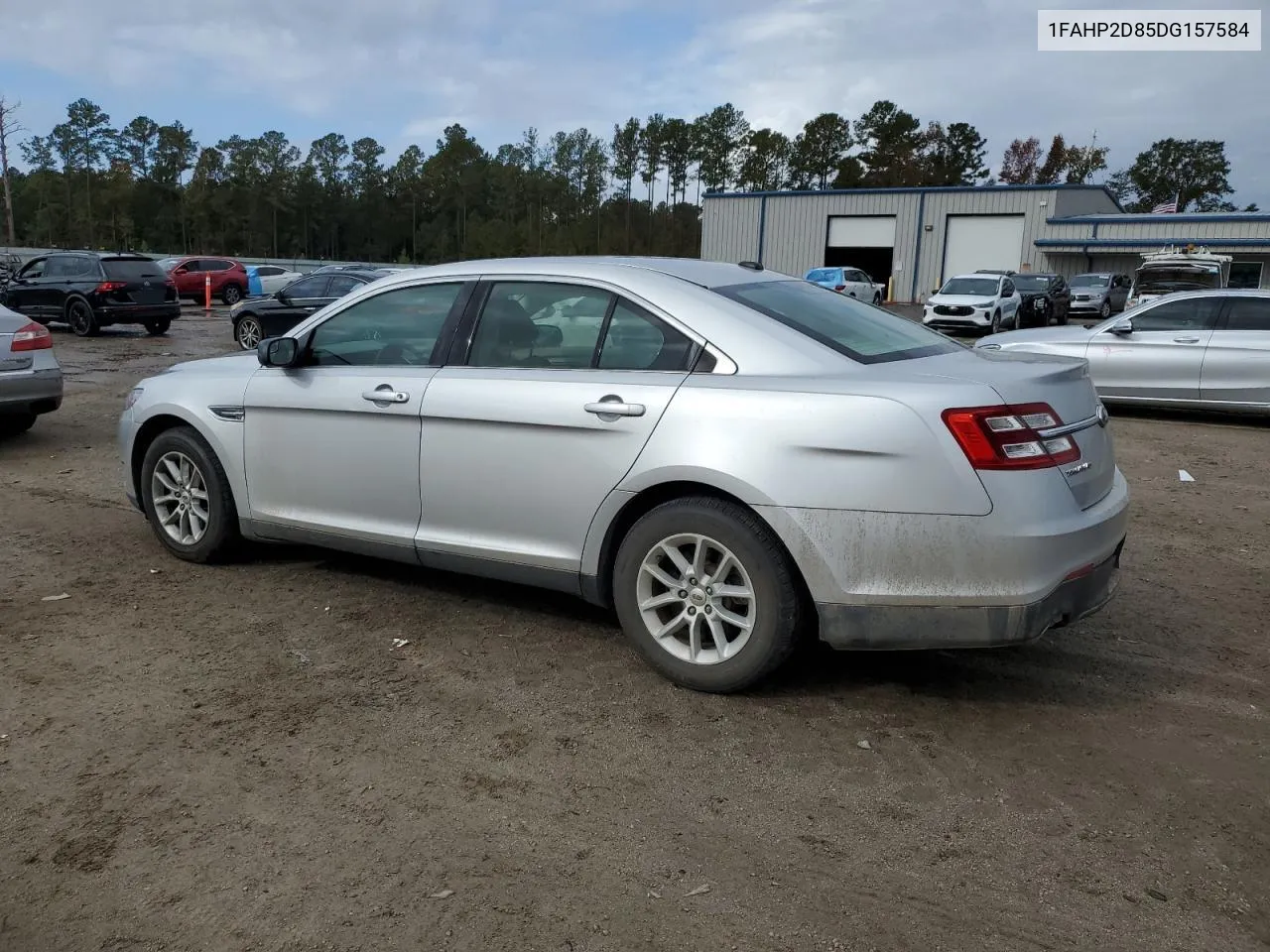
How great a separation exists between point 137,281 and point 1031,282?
2312 cm

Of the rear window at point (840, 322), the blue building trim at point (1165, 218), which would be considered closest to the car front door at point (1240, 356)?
the rear window at point (840, 322)

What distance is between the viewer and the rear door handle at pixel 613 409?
12.6 ft

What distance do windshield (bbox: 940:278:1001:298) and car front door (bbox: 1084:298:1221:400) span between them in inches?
558

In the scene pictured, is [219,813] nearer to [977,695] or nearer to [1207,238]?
[977,695]

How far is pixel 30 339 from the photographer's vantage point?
8625 millimetres

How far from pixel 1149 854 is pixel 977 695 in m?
1.11

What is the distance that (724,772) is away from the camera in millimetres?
3291

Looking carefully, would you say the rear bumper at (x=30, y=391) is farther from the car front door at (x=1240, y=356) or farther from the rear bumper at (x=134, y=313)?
the rear bumper at (x=134, y=313)

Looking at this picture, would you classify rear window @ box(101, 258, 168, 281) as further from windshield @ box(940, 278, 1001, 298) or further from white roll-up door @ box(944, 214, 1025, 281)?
white roll-up door @ box(944, 214, 1025, 281)

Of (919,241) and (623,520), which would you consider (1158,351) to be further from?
(919,241)

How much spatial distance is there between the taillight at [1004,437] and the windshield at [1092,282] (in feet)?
110

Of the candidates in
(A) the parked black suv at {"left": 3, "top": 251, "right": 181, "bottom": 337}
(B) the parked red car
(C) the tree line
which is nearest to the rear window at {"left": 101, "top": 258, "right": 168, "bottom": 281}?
(A) the parked black suv at {"left": 3, "top": 251, "right": 181, "bottom": 337}

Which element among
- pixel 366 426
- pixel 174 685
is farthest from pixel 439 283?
pixel 174 685

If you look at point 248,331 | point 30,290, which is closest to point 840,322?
point 248,331
